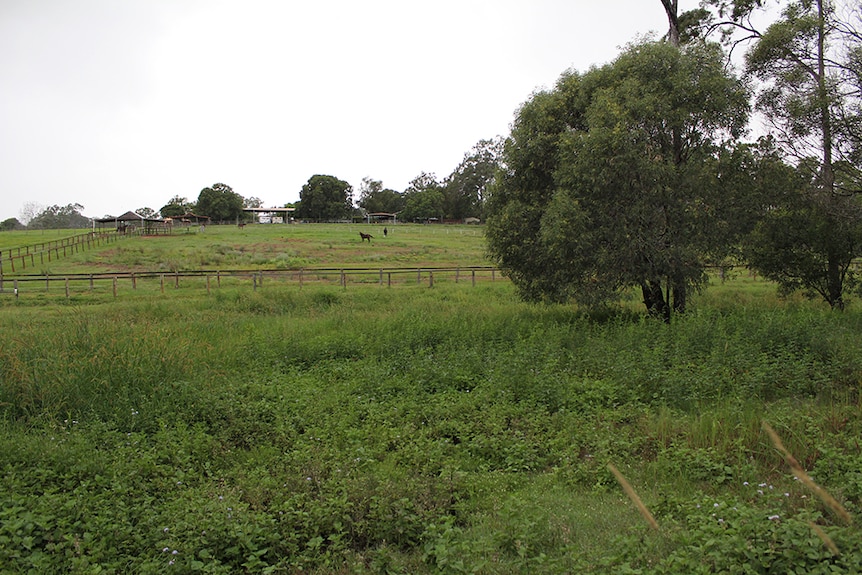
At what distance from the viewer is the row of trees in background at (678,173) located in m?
14.2

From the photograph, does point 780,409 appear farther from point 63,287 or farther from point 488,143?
point 488,143

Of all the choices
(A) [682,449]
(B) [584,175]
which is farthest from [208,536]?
(B) [584,175]

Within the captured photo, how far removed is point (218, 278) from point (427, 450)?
22.5 meters

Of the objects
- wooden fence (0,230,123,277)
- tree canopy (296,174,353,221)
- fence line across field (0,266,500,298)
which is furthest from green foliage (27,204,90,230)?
fence line across field (0,266,500,298)

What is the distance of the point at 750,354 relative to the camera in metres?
10.5

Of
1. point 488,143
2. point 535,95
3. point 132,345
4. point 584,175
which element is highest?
point 488,143

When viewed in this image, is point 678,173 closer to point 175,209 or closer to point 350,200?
point 350,200

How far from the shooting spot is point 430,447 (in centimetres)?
711

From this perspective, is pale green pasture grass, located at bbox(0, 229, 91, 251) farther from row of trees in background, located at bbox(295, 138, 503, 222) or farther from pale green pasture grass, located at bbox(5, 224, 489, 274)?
row of trees in background, located at bbox(295, 138, 503, 222)

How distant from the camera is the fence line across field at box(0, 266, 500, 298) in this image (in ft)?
85.4

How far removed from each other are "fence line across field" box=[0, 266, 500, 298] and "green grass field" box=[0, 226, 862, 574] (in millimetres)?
14445

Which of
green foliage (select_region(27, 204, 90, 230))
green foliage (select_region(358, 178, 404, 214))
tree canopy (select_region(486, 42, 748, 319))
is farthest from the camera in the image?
green foliage (select_region(27, 204, 90, 230))

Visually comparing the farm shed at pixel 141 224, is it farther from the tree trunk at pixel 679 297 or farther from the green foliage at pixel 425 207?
the tree trunk at pixel 679 297

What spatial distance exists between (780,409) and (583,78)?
1123 centimetres
